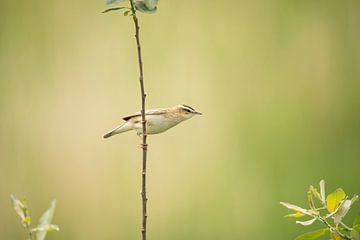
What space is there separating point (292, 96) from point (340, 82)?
396mm

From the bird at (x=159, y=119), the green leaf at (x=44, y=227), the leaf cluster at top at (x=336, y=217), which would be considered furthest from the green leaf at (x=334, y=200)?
the bird at (x=159, y=119)

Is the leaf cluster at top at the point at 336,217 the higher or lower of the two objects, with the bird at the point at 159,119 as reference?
lower

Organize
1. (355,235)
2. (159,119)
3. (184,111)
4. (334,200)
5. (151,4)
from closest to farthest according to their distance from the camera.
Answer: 1. (355,235)
2. (334,200)
3. (151,4)
4. (159,119)
5. (184,111)

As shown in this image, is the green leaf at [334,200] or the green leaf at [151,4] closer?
the green leaf at [334,200]

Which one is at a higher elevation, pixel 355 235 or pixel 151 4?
pixel 151 4

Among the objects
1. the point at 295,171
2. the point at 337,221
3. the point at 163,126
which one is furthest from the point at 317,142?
the point at 337,221

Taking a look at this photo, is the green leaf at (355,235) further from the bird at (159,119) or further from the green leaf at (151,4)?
the bird at (159,119)

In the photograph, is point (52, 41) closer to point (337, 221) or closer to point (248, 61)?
point (248, 61)

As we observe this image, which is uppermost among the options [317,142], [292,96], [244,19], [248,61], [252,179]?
[244,19]

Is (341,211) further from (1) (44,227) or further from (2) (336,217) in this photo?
(1) (44,227)

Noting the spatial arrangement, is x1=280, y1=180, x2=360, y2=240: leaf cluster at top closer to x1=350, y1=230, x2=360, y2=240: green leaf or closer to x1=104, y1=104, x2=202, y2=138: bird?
x1=350, y1=230, x2=360, y2=240: green leaf

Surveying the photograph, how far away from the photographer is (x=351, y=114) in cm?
428

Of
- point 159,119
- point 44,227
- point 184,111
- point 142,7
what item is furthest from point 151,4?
point 184,111

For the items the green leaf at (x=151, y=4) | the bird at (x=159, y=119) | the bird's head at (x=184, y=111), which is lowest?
the bird at (x=159, y=119)
